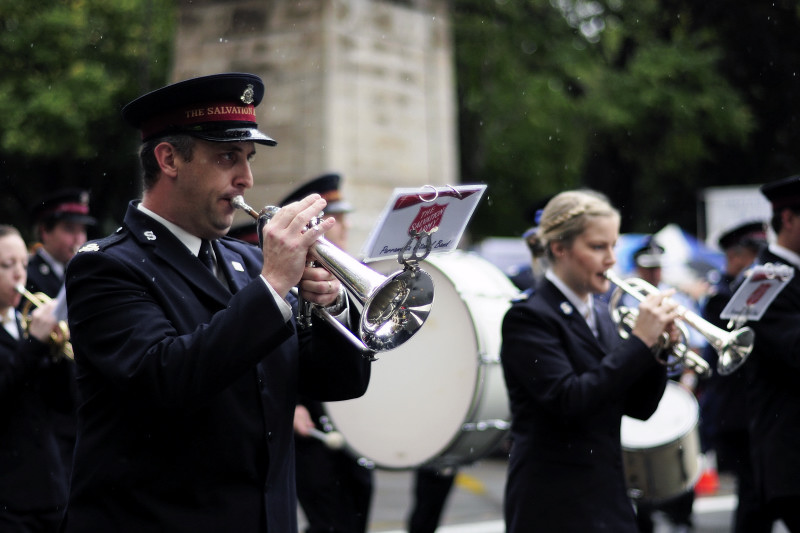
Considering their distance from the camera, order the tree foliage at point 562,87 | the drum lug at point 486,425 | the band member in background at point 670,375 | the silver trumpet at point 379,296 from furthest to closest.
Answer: the tree foliage at point 562,87
the band member in background at point 670,375
the drum lug at point 486,425
the silver trumpet at point 379,296

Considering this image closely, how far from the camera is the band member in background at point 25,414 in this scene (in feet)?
17.4

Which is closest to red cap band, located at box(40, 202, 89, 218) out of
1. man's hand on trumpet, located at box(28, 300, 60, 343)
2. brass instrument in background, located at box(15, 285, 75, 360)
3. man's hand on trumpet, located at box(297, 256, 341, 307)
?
brass instrument in background, located at box(15, 285, 75, 360)

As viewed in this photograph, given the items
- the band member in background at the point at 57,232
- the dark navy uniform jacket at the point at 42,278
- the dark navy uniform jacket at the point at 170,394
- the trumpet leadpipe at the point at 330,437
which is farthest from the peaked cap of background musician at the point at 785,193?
the band member in background at the point at 57,232

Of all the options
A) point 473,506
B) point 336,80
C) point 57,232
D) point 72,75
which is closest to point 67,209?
point 57,232

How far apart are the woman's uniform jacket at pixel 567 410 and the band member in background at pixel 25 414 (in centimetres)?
225

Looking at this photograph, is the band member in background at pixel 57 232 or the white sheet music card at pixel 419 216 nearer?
the white sheet music card at pixel 419 216

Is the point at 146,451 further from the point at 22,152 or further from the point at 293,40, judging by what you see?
the point at 22,152

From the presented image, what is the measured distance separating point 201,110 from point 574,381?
186cm

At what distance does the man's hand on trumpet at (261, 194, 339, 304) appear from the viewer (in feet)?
9.45

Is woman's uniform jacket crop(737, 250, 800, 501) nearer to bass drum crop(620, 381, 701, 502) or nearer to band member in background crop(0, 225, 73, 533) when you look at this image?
bass drum crop(620, 381, 701, 502)

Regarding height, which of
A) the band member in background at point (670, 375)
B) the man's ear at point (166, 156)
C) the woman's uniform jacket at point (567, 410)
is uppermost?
the man's ear at point (166, 156)

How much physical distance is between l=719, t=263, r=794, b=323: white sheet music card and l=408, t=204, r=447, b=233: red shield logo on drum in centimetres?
221

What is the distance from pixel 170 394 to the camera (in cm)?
285

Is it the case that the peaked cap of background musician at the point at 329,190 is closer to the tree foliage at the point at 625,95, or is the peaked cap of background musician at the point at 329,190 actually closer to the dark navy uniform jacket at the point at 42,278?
the dark navy uniform jacket at the point at 42,278
